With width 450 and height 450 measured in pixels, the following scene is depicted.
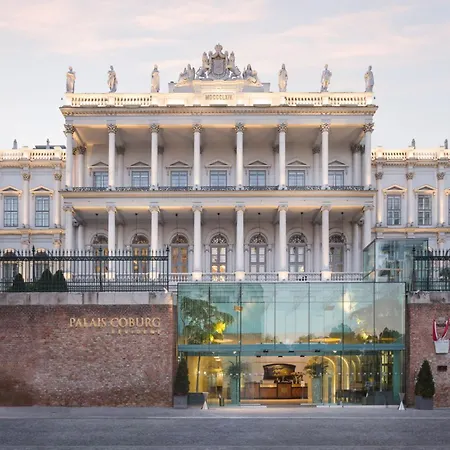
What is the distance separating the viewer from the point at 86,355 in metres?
29.5

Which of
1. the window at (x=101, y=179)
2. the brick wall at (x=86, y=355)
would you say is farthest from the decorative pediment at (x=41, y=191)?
the brick wall at (x=86, y=355)

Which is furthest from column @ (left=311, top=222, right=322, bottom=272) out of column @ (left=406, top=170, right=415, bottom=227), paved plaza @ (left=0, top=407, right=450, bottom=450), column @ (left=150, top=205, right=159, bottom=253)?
paved plaza @ (left=0, top=407, right=450, bottom=450)

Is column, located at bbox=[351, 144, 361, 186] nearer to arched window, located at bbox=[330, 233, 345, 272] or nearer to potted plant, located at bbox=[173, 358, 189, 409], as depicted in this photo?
arched window, located at bbox=[330, 233, 345, 272]

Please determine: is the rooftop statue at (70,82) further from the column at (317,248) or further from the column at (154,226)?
the column at (317,248)

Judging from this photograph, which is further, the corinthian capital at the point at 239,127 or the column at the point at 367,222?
the corinthian capital at the point at 239,127

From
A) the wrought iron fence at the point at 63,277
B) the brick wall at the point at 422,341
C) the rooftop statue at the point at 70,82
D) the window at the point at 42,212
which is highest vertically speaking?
the rooftop statue at the point at 70,82

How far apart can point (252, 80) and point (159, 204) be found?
36.0 feet

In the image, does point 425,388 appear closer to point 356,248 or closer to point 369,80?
point 356,248

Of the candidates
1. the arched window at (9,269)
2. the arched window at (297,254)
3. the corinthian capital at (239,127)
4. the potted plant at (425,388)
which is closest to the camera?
the potted plant at (425,388)

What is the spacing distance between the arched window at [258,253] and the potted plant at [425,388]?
26191mm

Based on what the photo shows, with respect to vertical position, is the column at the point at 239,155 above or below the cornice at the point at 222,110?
below

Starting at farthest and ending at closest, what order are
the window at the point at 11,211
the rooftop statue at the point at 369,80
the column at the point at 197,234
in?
1. the window at the point at 11,211
2. the rooftop statue at the point at 369,80
3. the column at the point at 197,234

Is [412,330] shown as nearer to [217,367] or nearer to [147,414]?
[217,367]

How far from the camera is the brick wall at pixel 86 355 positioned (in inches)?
1149
